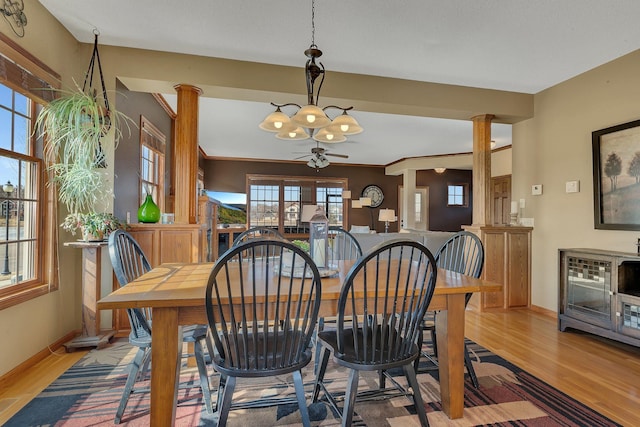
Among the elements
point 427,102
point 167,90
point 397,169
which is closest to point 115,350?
point 167,90

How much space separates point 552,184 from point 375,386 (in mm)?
3190

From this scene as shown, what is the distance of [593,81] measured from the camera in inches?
136

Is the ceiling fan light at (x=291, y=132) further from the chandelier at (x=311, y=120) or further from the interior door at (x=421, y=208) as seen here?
the interior door at (x=421, y=208)

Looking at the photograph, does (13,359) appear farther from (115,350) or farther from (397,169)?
(397,169)

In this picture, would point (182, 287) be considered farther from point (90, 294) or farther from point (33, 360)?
point (33, 360)

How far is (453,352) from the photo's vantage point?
1.87 metres

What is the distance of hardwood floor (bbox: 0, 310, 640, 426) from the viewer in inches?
80.7

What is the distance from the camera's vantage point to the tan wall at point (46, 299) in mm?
2250

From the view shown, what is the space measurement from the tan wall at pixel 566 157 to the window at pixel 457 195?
5.56 meters

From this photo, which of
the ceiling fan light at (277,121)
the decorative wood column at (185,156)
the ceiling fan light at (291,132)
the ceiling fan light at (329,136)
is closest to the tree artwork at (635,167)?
the ceiling fan light at (329,136)

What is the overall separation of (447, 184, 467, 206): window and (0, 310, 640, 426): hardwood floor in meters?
6.52

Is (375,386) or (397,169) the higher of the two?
(397,169)

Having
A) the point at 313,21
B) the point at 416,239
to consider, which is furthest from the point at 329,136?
the point at 416,239

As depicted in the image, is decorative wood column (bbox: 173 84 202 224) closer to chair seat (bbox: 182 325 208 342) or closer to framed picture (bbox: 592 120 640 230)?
chair seat (bbox: 182 325 208 342)
